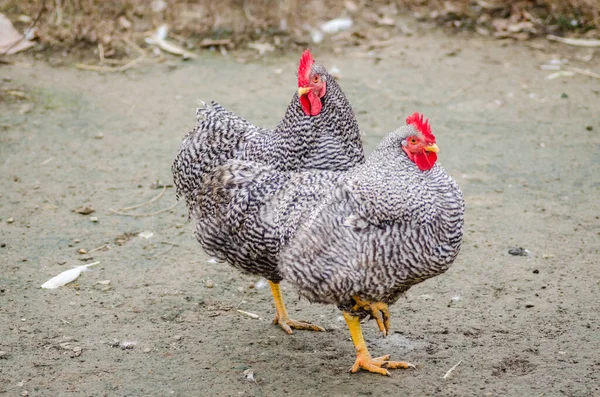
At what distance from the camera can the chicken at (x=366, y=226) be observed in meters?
3.90

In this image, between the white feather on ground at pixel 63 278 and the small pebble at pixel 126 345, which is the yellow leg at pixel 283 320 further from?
the white feather on ground at pixel 63 278

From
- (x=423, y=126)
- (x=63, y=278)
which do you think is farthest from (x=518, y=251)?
(x=63, y=278)

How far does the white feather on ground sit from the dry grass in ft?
15.6

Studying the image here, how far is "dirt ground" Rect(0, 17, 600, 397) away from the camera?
4.29 m

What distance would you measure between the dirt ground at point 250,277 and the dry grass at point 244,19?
684mm

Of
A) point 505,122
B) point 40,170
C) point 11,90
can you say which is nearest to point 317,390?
point 40,170

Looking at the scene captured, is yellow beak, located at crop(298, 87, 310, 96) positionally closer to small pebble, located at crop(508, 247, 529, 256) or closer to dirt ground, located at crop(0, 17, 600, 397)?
dirt ground, located at crop(0, 17, 600, 397)

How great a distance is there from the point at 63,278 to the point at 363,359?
235 cm

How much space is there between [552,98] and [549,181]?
202 cm

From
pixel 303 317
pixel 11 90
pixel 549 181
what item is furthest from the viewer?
pixel 11 90

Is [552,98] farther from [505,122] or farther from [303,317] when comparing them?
[303,317]

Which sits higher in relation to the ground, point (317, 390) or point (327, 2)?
point (327, 2)

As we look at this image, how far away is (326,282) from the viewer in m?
3.95

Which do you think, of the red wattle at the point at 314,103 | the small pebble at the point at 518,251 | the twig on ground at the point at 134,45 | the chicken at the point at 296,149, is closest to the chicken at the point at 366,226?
the chicken at the point at 296,149
